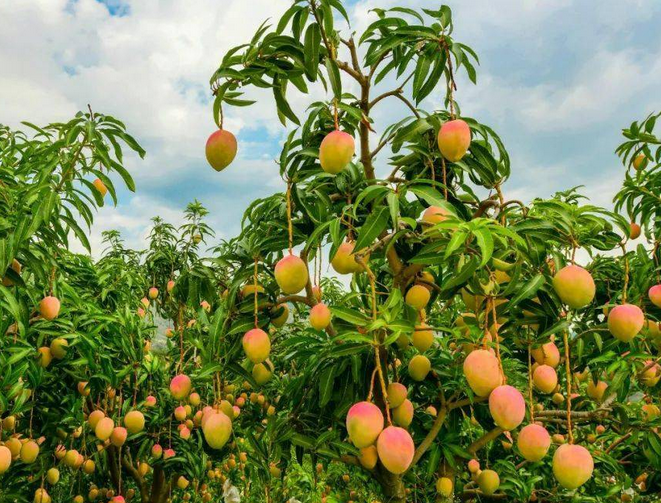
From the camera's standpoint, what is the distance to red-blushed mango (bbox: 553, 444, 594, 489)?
1275mm

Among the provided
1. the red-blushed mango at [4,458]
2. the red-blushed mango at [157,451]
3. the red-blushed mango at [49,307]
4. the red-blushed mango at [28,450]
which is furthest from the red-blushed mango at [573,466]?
the red-blushed mango at [157,451]

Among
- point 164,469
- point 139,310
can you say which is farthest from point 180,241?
point 164,469

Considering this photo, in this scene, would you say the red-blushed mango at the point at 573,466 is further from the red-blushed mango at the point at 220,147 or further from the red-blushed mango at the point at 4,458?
the red-blushed mango at the point at 4,458

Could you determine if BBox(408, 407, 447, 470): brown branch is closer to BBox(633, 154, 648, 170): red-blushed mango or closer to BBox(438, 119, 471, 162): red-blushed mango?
BBox(438, 119, 471, 162): red-blushed mango

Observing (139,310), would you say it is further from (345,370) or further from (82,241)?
(345,370)

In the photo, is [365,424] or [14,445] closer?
[365,424]

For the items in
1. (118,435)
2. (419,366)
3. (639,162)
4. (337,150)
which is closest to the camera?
(337,150)

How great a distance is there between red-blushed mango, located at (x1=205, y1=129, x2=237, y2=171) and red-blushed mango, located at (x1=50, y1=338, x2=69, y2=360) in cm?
125

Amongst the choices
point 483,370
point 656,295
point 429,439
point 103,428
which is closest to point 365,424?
point 483,370

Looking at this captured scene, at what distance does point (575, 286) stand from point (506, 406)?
340 mm

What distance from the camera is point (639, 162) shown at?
2.57 m

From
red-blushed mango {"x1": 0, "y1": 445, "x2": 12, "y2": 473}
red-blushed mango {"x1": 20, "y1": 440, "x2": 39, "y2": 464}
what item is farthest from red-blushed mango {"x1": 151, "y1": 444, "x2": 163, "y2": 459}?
red-blushed mango {"x1": 0, "y1": 445, "x2": 12, "y2": 473}

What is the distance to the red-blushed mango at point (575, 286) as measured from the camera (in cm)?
124

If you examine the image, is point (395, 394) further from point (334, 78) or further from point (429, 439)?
point (334, 78)
